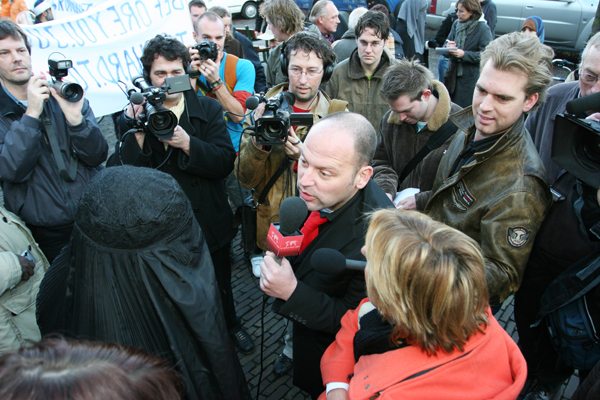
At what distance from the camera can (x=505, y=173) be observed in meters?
2.07

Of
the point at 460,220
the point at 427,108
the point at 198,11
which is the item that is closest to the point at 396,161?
the point at 427,108

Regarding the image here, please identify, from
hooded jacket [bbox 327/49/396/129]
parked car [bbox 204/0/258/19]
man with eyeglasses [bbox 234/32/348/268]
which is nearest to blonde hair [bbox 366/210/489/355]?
man with eyeglasses [bbox 234/32/348/268]

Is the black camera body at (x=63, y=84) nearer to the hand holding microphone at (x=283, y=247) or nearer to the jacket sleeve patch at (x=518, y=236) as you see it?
the hand holding microphone at (x=283, y=247)

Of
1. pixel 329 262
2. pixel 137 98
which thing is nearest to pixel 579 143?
pixel 329 262

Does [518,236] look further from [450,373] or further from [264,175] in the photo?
[264,175]

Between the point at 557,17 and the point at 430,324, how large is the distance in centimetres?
1305

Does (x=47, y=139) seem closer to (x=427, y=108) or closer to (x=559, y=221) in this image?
(x=427, y=108)

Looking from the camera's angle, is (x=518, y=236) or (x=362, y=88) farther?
(x=362, y=88)

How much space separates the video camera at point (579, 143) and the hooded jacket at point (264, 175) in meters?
1.55

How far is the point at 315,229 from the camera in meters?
2.15

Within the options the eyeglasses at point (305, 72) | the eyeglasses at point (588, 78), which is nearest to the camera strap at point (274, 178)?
the eyeglasses at point (305, 72)

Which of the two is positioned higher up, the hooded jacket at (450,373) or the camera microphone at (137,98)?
the camera microphone at (137,98)

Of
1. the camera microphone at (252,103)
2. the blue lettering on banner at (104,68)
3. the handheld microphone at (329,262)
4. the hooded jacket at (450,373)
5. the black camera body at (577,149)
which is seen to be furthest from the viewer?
the blue lettering on banner at (104,68)

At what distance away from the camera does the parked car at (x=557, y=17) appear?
1099 centimetres
